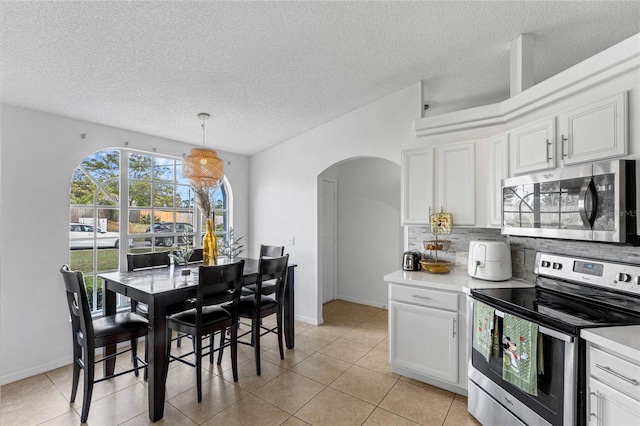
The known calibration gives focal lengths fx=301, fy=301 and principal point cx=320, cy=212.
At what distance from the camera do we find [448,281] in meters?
2.55

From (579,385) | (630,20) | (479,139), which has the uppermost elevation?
(630,20)

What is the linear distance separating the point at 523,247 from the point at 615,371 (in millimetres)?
1426

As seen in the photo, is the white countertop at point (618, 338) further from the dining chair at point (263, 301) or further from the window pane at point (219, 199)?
the window pane at point (219, 199)

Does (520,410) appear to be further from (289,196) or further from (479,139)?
(289,196)

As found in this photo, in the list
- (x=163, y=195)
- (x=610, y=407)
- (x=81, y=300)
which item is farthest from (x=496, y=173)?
(x=163, y=195)

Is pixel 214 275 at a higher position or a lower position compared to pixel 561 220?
lower

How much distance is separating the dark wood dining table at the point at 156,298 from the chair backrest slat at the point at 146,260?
0.55ft

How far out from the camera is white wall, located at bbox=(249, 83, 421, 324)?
11.0ft

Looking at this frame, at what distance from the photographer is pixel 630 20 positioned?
6.87 feet

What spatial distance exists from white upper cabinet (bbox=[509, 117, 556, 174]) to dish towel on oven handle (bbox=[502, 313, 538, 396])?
109 cm

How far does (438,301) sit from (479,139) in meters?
1.45

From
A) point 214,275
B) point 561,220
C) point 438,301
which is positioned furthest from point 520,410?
point 214,275

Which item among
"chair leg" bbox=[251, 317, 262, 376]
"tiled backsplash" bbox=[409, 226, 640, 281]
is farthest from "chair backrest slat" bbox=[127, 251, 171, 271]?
"tiled backsplash" bbox=[409, 226, 640, 281]

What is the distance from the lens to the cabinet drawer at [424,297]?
7.93 ft
